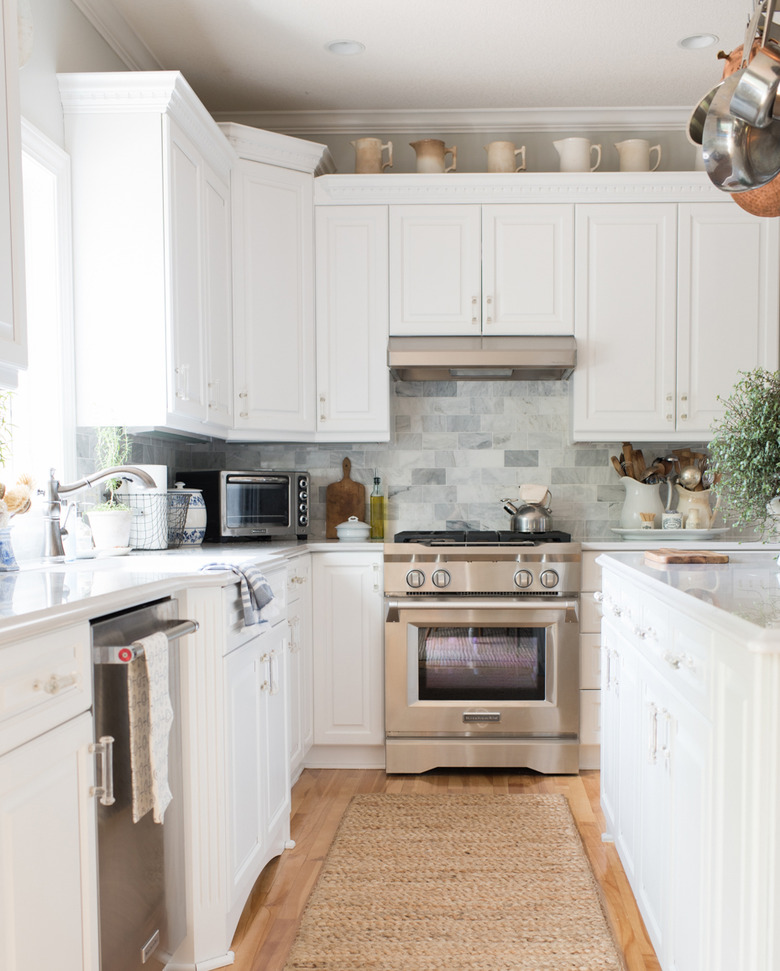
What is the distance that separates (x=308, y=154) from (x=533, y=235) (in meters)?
1.02

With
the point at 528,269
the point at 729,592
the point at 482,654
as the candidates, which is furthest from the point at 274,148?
the point at 729,592

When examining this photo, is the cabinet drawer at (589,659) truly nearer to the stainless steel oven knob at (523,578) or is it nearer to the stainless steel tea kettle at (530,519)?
the stainless steel oven knob at (523,578)

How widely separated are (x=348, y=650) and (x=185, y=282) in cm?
158

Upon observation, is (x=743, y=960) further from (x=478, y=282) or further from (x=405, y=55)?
(x=405, y=55)

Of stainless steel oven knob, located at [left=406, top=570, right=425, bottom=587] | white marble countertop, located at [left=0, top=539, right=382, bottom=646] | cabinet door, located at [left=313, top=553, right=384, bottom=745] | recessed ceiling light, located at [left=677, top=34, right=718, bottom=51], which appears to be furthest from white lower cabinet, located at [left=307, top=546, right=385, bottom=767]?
recessed ceiling light, located at [left=677, top=34, right=718, bottom=51]

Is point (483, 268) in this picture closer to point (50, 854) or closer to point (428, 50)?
point (428, 50)

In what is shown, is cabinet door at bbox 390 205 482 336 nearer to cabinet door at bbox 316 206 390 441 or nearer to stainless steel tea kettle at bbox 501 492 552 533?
cabinet door at bbox 316 206 390 441

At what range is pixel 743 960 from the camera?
1.20 m

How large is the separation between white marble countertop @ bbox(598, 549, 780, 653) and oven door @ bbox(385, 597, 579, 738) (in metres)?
0.85

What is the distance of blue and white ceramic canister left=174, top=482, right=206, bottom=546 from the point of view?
9.96 feet

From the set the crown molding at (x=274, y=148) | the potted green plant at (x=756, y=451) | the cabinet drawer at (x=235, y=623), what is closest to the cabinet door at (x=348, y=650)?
the cabinet drawer at (x=235, y=623)

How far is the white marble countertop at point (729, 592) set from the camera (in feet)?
3.92

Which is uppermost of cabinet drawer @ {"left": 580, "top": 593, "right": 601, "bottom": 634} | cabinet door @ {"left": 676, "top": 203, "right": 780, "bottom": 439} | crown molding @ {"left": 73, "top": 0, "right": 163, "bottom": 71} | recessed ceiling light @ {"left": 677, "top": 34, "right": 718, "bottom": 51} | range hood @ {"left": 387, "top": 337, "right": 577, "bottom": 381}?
recessed ceiling light @ {"left": 677, "top": 34, "right": 718, "bottom": 51}

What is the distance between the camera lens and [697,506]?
11.7 ft
